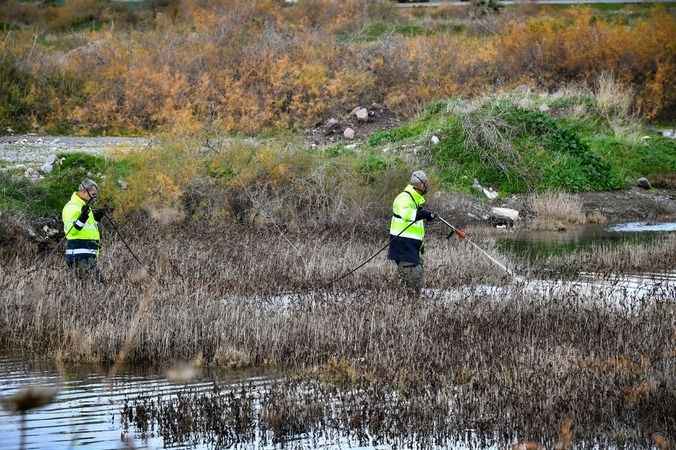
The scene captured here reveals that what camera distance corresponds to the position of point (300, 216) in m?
22.2

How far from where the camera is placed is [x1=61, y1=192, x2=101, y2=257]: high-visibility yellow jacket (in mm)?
14219

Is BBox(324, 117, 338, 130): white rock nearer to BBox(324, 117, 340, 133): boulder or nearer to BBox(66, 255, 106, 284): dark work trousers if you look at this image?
BBox(324, 117, 340, 133): boulder

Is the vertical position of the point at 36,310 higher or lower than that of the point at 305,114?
higher

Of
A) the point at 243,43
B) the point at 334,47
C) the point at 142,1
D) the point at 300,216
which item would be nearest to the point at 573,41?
the point at 334,47

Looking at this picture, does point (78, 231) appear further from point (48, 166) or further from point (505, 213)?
point (505, 213)

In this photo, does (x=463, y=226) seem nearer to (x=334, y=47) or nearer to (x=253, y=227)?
(x=253, y=227)

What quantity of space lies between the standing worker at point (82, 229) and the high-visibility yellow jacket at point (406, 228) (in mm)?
4036

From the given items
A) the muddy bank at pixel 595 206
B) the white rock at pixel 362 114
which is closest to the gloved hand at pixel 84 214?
the muddy bank at pixel 595 206

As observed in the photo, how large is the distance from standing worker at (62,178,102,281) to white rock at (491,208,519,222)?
1269 centimetres

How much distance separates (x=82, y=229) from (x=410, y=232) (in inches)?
174

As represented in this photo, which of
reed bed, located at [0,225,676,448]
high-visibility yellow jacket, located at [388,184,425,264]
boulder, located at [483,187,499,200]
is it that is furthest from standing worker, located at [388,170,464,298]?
boulder, located at [483,187,499,200]

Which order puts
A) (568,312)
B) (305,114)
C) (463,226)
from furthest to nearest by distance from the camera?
1. (305,114)
2. (463,226)
3. (568,312)

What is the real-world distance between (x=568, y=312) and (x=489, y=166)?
46.7 ft

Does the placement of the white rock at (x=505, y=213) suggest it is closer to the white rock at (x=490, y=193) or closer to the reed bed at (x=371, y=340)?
the white rock at (x=490, y=193)
